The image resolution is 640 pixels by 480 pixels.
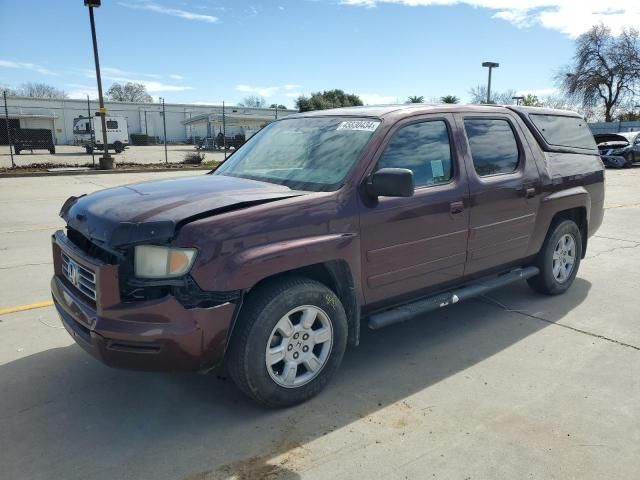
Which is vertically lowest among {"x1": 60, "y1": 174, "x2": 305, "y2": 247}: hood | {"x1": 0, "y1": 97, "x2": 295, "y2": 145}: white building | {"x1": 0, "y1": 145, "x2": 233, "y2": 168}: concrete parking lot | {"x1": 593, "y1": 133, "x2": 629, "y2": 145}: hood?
{"x1": 0, "y1": 145, "x2": 233, "y2": 168}: concrete parking lot

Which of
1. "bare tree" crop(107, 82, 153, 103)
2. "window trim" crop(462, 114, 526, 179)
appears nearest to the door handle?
"window trim" crop(462, 114, 526, 179)

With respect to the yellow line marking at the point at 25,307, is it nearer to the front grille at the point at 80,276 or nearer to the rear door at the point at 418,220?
the front grille at the point at 80,276

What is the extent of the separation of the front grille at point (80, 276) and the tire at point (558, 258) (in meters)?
4.02

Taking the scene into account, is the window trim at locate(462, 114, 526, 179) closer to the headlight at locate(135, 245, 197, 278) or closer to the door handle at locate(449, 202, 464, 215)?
the door handle at locate(449, 202, 464, 215)

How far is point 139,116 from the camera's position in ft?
185

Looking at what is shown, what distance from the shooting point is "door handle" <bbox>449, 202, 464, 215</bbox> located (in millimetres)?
3857

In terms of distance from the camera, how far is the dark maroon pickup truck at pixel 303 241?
108 inches

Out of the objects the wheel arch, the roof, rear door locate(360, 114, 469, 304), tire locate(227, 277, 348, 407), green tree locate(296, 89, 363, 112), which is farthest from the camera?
green tree locate(296, 89, 363, 112)

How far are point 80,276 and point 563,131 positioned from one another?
4.72 m

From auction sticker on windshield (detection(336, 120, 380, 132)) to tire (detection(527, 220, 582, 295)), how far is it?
2.42 m

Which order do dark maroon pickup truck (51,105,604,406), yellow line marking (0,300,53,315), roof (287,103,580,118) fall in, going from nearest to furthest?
dark maroon pickup truck (51,105,604,406), roof (287,103,580,118), yellow line marking (0,300,53,315)

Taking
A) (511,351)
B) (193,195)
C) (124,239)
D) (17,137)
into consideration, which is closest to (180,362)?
(124,239)

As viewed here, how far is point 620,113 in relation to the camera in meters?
52.4

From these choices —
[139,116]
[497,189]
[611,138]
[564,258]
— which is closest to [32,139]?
[139,116]
